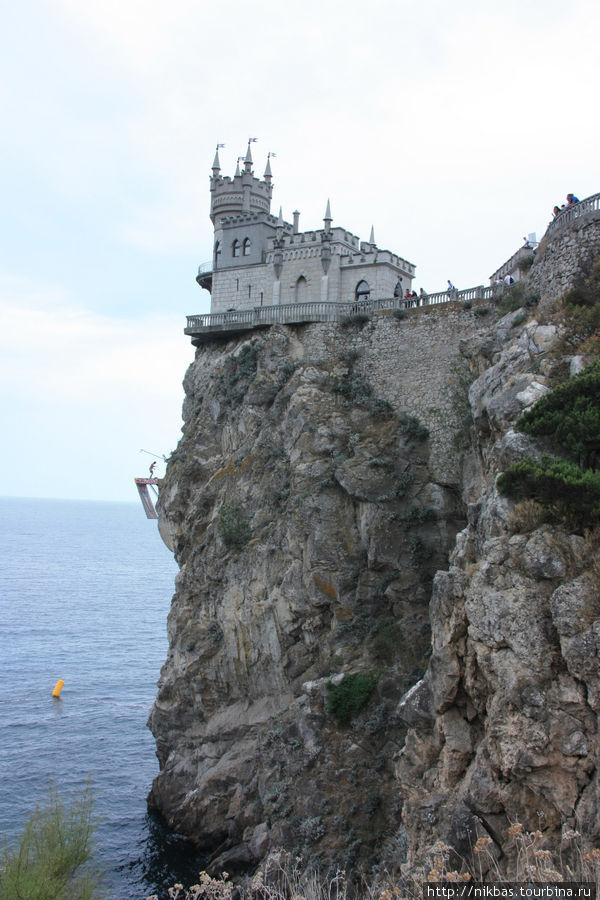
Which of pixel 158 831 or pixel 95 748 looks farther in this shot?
pixel 95 748

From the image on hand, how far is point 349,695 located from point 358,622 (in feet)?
9.05

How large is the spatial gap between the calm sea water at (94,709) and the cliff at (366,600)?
228 cm

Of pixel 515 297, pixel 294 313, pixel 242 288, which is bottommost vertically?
pixel 515 297

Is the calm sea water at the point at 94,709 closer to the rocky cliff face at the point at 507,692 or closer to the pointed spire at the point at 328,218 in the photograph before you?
the rocky cliff face at the point at 507,692

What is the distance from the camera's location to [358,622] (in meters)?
27.6

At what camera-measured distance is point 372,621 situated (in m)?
27.5

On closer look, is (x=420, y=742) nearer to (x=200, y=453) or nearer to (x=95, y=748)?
(x=200, y=453)

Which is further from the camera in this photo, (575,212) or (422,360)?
(422,360)

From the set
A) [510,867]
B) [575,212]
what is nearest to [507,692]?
[510,867]

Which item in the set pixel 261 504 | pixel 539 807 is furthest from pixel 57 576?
pixel 539 807

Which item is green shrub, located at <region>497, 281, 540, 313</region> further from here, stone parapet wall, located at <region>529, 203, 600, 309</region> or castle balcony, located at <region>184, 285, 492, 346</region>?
castle balcony, located at <region>184, 285, 492, 346</region>

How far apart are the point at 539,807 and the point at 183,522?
2323 cm

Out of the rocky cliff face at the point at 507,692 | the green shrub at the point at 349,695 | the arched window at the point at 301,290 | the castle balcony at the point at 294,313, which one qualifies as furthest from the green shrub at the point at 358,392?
the rocky cliff face at the point at 507,692

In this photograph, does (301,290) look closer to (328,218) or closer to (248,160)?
(328,218)
